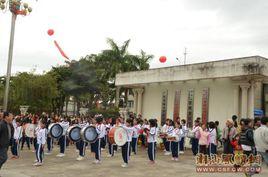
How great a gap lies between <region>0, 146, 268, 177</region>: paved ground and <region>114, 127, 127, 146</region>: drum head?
804mm

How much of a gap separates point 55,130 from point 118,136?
352 centimetres

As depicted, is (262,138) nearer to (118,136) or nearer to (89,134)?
(118,136)

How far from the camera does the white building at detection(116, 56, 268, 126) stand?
17188 millimetres

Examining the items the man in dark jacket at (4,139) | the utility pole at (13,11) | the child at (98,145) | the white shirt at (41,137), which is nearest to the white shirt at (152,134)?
the child at (98,145)

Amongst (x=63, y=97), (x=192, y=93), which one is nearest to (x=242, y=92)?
(x=192, y=93)

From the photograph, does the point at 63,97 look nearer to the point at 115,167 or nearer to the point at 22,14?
the point at 22,14

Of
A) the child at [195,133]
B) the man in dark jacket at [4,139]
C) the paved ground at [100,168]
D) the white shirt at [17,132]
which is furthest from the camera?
the child at [195,133]

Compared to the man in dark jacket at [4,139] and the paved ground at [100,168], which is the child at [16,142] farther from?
the man in dark jacket at [4,139]

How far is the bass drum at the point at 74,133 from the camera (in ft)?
45.9

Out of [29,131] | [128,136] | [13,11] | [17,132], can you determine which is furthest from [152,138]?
[13,11]

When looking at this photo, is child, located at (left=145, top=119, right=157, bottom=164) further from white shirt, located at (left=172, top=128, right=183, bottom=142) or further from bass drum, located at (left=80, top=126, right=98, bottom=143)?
bass drum, located at (left=80, top=126, right=98, bottom=143)

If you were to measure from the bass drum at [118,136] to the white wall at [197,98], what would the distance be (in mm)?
7568

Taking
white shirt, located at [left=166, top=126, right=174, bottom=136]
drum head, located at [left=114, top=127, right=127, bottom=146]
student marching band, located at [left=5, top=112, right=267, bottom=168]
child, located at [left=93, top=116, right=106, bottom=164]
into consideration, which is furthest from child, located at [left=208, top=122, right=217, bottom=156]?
child, located at [left=93, top=116, right=106, bottom=164]

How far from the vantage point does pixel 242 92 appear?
17625mm
